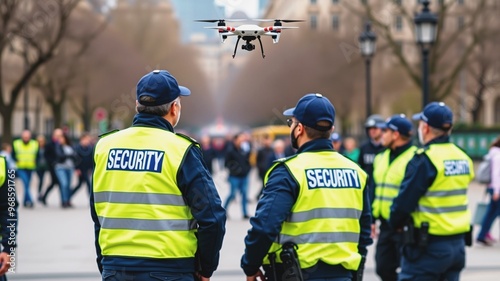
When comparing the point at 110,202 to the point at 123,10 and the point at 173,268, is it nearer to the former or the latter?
the point at 173,268

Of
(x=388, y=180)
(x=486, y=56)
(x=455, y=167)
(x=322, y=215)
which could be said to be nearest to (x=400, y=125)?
(x=388, y=180)

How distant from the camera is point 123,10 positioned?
52.2 ft

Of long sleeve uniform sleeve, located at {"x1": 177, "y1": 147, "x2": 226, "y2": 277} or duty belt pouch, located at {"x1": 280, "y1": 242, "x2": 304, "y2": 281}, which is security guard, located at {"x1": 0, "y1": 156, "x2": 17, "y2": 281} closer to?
long sleeve uniform sleeve, located at {"x1": 177, "y1": 147, "x2": 226, "y2": 277}

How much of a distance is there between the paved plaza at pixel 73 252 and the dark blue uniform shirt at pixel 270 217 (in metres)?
6.00

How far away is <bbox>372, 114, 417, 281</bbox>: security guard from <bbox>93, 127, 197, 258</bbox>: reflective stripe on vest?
4085 mm

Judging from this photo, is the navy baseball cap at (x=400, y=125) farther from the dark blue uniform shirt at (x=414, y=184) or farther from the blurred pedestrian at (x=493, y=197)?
the blurred pedestrian at (x=493, y=197)

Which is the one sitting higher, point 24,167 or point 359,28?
point 359,28

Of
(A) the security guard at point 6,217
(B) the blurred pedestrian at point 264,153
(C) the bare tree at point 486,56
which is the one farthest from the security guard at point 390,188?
(C) the bare tree at point 486,56

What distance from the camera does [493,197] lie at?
14.4m

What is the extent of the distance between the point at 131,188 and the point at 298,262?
104 centimetres

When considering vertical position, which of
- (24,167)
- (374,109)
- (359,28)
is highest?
(359,28)

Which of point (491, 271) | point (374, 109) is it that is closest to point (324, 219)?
point (491, 271)

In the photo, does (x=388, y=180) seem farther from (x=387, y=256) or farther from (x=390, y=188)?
(x=387, y=256)

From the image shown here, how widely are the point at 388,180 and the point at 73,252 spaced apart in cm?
626
